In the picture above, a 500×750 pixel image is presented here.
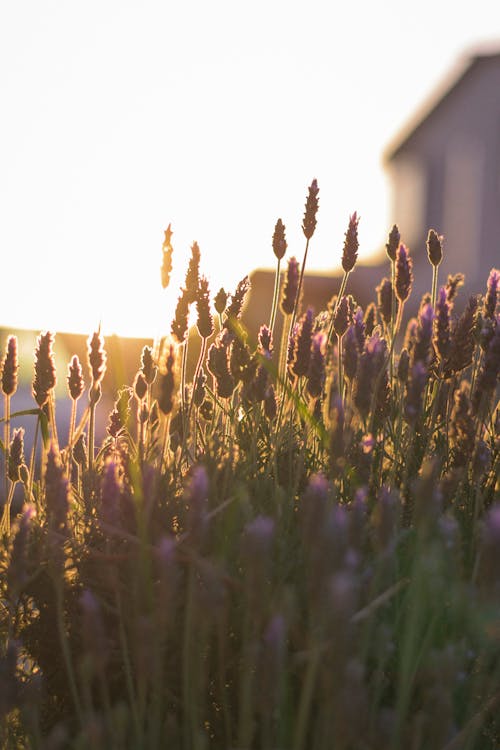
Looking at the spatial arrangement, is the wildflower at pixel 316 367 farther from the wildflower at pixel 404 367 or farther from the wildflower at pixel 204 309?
the wildflower at pixel 204 309

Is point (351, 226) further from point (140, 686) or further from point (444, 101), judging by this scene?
point (444, 101)

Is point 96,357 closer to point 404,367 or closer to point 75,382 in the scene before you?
point 75,382

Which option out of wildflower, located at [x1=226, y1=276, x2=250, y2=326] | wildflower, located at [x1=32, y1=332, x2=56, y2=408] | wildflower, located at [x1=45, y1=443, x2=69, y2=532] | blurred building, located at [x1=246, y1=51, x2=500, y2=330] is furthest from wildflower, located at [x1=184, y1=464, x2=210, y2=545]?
blurred building, located at [x1=246, y1=51, x2=500, y2=330]

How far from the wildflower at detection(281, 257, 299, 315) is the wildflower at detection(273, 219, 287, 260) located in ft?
0.93

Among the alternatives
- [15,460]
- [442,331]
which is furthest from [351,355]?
[15,460]

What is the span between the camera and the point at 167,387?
1708 millimetres

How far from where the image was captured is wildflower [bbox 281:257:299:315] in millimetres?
2145

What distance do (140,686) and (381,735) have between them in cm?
38

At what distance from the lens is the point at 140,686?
4.61 feet

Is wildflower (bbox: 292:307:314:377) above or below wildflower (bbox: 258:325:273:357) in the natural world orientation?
below

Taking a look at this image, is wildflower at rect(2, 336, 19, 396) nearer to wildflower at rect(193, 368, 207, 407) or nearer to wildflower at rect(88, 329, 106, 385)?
wildflower at rect(88, 329, 106, 385)

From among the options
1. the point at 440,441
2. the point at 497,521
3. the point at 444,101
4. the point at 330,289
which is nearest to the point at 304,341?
the point at 440,441

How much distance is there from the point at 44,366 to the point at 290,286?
62cm

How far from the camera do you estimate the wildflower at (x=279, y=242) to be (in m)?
2.46
